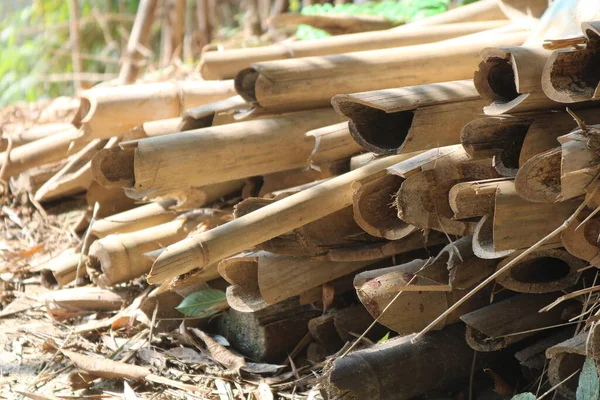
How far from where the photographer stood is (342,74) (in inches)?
98.7

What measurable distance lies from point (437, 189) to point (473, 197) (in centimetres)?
17

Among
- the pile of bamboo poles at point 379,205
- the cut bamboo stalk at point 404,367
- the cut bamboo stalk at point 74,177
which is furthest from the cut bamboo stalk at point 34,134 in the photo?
the cut bamboo stalk at point 404,367

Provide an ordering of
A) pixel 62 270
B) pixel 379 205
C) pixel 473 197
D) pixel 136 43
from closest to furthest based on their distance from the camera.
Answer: pixel 473 197 → pixel 379 205 → pixel 62 270 → pixel 136 43

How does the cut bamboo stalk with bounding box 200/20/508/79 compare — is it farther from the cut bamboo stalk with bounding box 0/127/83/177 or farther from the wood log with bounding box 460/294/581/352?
the wood log with bounding box 460/294/581/352

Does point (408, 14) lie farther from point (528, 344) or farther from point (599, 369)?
point (599, 369)

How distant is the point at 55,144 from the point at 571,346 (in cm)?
197

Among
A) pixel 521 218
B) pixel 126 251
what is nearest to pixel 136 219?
pixel 126 251

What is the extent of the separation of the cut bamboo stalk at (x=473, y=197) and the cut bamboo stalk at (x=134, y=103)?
1383 millimetres

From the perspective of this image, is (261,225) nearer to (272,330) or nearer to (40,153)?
(272,330)

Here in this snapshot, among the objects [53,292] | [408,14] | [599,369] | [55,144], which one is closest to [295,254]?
[599,369]

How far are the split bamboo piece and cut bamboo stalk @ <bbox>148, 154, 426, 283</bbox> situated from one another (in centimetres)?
8

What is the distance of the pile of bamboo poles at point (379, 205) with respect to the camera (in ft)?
5.57

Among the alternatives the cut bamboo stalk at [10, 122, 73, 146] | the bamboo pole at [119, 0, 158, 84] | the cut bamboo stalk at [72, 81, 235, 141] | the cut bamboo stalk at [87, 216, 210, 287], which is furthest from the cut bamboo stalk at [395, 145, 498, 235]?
the bamboo pole at [119, 0, 158, 84]

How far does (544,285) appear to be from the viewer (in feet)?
6.09
